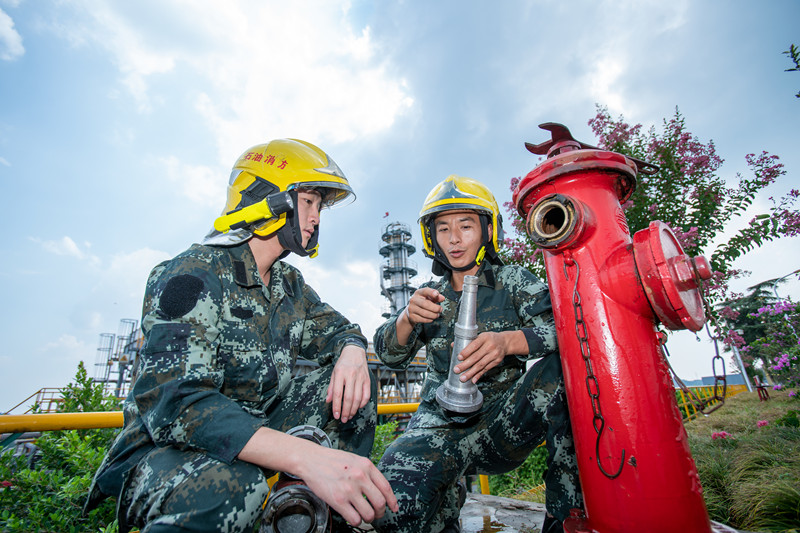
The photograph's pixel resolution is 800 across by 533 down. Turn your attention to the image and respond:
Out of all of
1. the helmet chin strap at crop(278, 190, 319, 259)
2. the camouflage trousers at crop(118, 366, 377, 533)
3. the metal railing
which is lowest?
the metal railing

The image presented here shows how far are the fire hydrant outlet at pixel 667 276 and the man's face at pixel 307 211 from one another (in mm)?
1709

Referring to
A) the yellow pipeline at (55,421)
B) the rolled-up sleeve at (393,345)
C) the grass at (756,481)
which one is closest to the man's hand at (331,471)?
the rolled-up sleeve at (393,345)

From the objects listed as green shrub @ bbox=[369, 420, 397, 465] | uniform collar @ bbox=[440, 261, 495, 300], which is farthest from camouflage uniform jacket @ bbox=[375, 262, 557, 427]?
green shrub @ bbox=[369, 420, 397, 465]

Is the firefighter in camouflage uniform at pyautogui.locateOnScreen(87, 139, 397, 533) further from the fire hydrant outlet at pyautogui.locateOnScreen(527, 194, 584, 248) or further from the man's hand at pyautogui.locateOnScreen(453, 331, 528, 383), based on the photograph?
the fire hydrant outlet at pyautogui.locateOnScreen(527, 194, 584, 248)

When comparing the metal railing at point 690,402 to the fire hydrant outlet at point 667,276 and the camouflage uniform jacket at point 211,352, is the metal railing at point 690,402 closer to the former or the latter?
Answer: the fire hydrant outlet at point 667,276

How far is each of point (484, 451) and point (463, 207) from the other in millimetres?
1628

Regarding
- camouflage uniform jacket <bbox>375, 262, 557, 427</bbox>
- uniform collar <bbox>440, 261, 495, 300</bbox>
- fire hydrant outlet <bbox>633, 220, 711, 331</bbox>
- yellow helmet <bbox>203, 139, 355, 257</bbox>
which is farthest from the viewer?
uniform collar <bbox>440, 261, 495, 300</bbox>

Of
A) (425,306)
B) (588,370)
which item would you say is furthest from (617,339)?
(425,306)

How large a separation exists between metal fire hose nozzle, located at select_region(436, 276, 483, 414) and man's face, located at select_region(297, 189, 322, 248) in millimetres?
1028

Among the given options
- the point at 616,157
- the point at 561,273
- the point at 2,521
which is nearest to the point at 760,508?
the point at 561,273

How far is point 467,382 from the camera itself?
1772 millimetres

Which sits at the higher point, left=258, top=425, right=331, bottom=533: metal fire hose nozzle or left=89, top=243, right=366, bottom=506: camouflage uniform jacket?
left=89, top=243, right=366, bottom=506: camouflage uniform jacket

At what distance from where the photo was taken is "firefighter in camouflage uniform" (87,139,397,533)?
3.93 ft

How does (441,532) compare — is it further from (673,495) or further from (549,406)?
(673,495)
